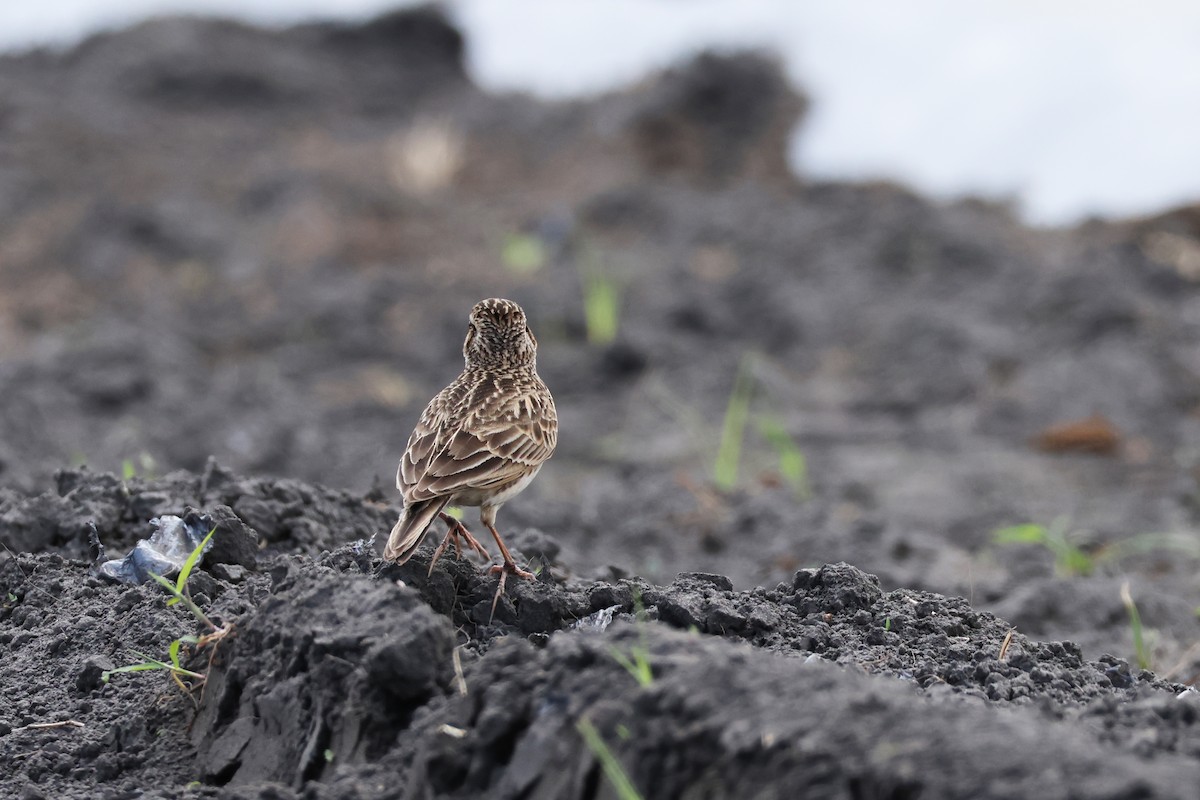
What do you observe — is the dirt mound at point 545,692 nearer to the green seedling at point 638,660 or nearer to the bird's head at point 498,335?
the green seedling at point 638,660

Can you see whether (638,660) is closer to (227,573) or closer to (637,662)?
(637,662)

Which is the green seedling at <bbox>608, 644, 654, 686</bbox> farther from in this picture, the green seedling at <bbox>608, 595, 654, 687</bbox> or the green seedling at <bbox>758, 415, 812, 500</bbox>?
the green seedling at <bbox>758, 415, 812, 500</bbox>

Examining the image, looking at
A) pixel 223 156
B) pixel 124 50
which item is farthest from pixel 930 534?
pixel 124 50

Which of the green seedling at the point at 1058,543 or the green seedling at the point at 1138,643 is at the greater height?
the green seedling at the point at 1058,543

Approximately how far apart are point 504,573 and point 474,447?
438 mm

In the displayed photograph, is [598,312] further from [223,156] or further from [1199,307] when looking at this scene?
[223,156]

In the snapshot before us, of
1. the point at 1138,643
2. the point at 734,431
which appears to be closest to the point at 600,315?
the point at 734,431

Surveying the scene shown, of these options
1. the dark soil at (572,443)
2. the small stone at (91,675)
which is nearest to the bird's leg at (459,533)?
the dark soil at (572,443)

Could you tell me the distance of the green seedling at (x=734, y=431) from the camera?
25.4 ft

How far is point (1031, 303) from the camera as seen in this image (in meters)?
10.8

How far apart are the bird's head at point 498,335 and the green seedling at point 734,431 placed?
2.87 m

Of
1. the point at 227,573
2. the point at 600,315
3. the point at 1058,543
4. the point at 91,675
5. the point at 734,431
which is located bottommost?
the point at 91,675

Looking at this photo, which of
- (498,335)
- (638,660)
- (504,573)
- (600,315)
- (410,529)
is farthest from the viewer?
(600,315)

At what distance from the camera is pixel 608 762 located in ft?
8.42
